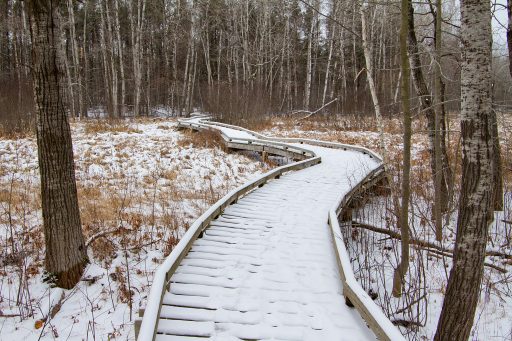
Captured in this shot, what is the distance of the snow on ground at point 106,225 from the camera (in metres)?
4.94

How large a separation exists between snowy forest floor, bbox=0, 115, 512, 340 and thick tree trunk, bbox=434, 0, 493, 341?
1.93ft

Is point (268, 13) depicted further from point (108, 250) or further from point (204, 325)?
point (204, 325)

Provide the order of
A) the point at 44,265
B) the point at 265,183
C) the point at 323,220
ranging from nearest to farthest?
the point at 44,265 → the point at 323,220 → the point at 265,183

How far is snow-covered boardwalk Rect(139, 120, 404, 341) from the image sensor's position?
3.81m

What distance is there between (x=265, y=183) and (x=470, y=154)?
6.74 m

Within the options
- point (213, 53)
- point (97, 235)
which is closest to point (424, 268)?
point (97, 235)

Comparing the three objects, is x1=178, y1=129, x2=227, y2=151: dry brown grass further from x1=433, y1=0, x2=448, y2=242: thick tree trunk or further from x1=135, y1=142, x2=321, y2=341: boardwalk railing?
x1=433, y1=0, x2=448, y2=242: thick tree trunk

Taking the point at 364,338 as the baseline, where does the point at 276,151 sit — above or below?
above

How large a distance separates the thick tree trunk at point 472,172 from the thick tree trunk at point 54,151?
5.03 meters

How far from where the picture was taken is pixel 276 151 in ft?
51.5

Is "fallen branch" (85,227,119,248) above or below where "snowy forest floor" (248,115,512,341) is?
above

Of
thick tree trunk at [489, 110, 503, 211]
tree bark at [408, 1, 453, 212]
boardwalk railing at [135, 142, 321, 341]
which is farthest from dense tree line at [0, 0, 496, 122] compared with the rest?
boardwalk railing at [135, 142, 321, 341]

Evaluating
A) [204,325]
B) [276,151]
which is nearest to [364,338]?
[204,325]

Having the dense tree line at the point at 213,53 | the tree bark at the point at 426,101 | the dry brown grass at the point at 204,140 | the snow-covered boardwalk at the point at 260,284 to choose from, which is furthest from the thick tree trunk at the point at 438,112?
the dense tree line at the point at 213,53
